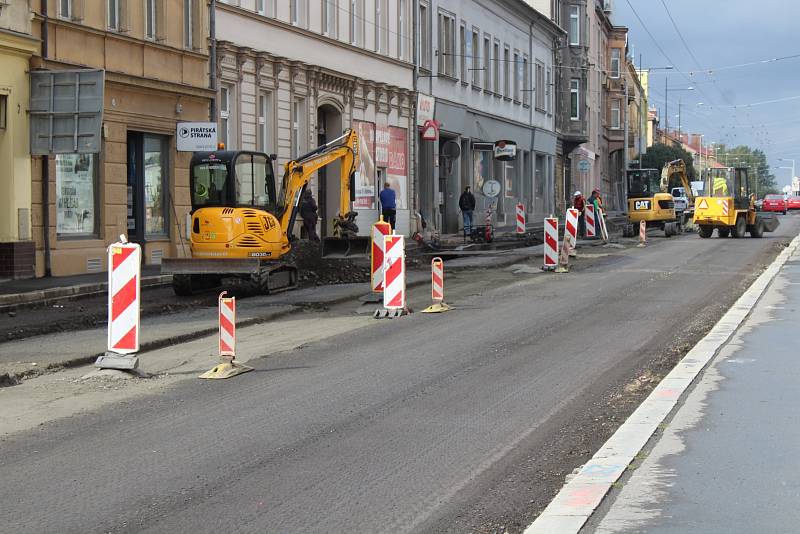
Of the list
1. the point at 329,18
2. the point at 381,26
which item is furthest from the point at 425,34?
the point at 329,18

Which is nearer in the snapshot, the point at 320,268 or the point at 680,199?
the point at 320,268

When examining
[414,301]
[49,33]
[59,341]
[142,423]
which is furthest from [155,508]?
[49,33]

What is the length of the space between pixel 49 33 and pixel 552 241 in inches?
424

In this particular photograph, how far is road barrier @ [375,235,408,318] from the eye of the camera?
1695 cm

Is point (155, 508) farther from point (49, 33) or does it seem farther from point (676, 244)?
point (676, 244)

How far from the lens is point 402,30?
1700 inches

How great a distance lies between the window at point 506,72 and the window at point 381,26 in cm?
1690

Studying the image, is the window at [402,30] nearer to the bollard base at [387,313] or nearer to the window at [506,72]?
the window at [506,72]

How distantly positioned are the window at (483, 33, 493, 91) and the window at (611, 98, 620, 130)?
41.5 metres

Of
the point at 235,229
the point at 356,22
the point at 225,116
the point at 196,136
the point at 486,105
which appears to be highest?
the point at 356,22

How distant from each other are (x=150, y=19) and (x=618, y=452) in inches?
850

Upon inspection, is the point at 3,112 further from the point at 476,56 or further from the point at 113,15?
the point at 476,56

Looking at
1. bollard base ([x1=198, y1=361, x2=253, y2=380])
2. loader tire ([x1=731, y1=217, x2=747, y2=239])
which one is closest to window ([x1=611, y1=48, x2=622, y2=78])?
loader tire ([x1=731, y1=217, x2=747, y2=239])

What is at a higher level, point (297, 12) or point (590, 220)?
point (297, 12)
